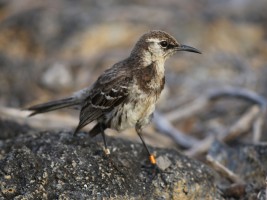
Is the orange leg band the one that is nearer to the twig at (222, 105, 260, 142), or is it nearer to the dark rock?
the dark rock

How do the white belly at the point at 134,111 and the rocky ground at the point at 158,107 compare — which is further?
the white belly at the point at 134,111

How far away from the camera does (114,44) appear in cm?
1347

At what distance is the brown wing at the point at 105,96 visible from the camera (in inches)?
249

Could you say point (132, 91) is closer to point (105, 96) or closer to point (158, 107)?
point (105, 96)

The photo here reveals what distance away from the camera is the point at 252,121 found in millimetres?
9516

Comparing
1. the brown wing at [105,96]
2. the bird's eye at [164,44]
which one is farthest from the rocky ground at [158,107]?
the bird's eye at [164,44]

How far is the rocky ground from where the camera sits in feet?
18.7

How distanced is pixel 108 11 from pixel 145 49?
7.84 m

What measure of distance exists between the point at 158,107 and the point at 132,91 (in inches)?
206

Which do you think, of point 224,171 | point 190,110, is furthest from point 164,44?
point 190,110

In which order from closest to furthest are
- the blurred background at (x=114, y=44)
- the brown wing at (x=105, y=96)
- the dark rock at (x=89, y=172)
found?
the dark rock at (x=89, y=172) < the brown wing at (x=105, y=96) < the blurred background at (x=114, y=44)

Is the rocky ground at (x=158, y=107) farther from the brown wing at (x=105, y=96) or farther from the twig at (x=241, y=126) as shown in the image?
the brown wing at (x=105, y=96)

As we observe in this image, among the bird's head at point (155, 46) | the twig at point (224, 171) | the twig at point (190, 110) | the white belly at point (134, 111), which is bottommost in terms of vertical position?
the twig at point (190, 110)

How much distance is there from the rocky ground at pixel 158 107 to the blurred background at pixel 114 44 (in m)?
0.03
